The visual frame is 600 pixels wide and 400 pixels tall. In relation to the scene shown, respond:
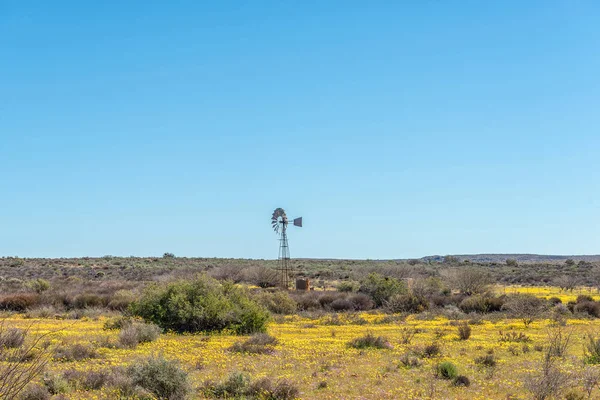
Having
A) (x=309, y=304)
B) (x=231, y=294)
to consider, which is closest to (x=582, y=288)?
(x=309, y=304)

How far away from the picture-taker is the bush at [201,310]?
25.5 m

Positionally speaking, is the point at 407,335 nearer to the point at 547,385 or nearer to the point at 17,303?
the point at 547,385

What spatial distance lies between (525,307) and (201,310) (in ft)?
59.5

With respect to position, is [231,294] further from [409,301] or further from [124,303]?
[409,301]

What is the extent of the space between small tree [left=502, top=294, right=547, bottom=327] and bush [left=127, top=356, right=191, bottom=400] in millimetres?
23287

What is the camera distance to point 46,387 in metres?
13.7

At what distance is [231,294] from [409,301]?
13326 mm

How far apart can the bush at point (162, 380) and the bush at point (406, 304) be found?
2374 centimetres

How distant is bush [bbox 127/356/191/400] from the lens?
509 inches

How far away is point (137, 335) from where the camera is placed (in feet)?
70.2

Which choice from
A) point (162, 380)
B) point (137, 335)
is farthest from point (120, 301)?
point (162, 380)

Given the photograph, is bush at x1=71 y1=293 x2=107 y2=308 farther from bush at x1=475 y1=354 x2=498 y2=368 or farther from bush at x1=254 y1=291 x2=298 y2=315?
bush at x1=475 y1=354 x2=498 y2=368

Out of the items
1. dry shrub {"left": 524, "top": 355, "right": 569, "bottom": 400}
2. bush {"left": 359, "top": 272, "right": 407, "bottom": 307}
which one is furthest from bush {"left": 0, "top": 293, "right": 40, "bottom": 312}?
dry shrub {"left": 524, "top": 355, "right": 569, "bottom": 400}

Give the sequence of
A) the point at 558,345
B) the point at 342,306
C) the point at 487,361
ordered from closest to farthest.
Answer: the point at 558,345
the point at 487,361
the point at 342,306
